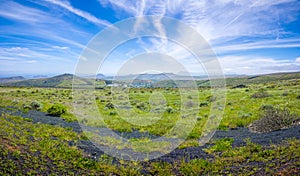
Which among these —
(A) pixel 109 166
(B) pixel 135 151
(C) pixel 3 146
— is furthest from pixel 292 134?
(C) pixel 3 146

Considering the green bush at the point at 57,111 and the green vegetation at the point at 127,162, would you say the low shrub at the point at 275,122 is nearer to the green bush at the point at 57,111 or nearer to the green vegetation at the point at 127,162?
the green vegetation at the point at 127,162

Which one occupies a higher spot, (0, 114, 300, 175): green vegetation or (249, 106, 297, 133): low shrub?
(249, 106, 297, 133): low shrub

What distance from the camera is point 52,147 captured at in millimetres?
10625

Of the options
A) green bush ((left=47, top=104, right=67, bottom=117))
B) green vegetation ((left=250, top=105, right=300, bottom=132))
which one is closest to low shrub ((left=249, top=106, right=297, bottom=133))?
green vegetation ((left=250, top=105, right=300, bottom=132))

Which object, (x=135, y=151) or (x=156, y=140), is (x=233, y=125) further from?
(x=135, y=151)

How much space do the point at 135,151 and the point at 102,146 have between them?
1.93 m

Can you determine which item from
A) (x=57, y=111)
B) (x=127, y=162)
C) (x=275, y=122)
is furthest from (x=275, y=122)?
(x=57, y=111)

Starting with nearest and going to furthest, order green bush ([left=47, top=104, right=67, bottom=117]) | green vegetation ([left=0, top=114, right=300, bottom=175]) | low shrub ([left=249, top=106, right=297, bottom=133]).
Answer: green vegetation ([left=0, top=114, right=300, bottom=175]), low shrub ([left=249, top=106, right=297, bottom=133]), green bush ([left=47, top=104, right=67, bottom=117])

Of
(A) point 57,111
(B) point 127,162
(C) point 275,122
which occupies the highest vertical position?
(C) point 275,122

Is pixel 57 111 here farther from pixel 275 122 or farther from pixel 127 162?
pixel 275 122

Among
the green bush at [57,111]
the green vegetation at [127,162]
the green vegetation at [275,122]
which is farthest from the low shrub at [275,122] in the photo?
the green bush at [57,111]

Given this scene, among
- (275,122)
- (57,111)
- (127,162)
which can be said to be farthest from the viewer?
(57,111)

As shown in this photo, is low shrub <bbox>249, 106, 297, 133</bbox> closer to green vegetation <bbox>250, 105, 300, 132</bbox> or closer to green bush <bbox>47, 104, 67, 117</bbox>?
green vegetation <bbox>250, 105, 300, 132</bbox>

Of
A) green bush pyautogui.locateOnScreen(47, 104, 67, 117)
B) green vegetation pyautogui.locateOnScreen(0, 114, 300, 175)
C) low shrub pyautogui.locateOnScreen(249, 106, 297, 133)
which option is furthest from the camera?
green bush pyautogui.locateOnScreen(47, 104, 67, 117)
